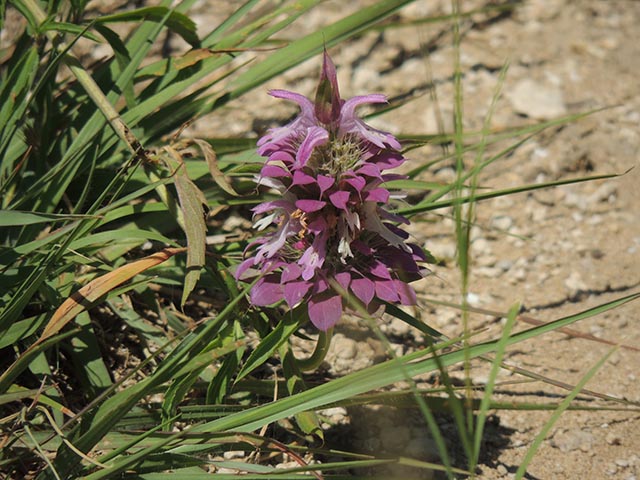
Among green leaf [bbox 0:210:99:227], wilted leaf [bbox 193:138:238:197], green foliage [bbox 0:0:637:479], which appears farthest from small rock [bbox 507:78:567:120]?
green leaf [bbox 0:210:99:227]

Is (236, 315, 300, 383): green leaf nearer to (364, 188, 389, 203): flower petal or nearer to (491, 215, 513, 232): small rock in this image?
(364, 188, 389, 203): flower petal

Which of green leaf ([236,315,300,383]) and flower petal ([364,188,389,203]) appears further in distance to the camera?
green leaf ([236,315,300,383])

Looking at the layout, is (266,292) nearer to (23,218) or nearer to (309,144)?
(309,144)

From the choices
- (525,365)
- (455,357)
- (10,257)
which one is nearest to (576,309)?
(525,365)

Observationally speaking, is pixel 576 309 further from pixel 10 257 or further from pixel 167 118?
pixel 10 257

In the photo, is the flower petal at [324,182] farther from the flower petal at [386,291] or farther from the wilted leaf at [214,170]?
the wilted leaf at [214,170]
